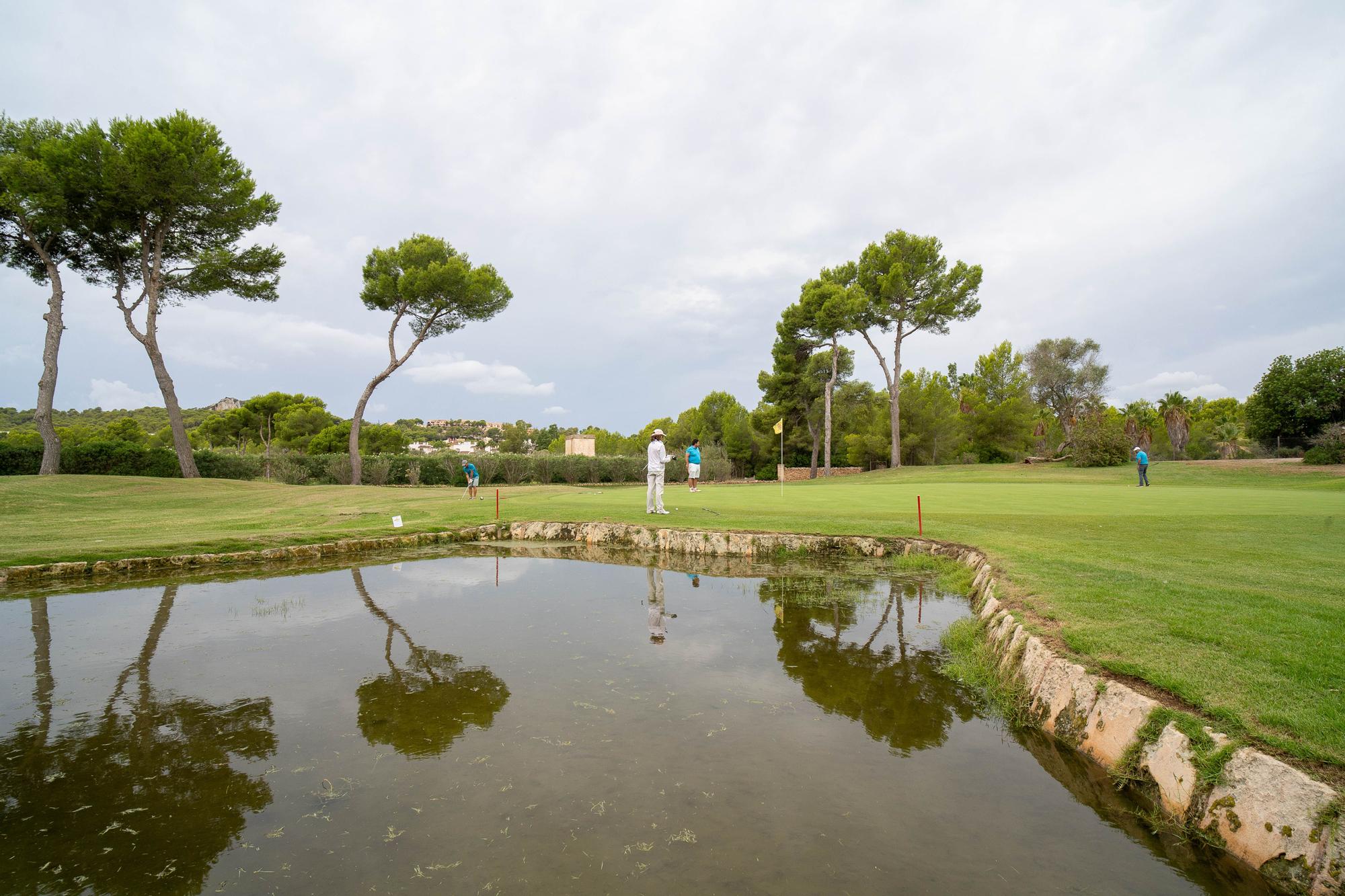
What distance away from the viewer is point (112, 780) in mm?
3457

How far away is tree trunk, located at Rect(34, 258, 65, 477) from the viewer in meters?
19.7

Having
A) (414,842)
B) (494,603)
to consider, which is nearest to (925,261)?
(494,603)

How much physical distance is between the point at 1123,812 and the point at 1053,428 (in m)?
56.8

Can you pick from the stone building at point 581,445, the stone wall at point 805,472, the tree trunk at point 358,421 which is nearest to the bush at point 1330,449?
the stone wall at point 805,472

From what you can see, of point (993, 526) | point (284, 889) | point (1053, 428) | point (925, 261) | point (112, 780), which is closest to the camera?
point (284, 889)

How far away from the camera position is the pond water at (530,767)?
108 inches

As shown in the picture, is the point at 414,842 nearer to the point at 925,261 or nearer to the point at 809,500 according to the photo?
the point at 809,500

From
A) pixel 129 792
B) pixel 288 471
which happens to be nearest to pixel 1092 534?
pixel 129 792

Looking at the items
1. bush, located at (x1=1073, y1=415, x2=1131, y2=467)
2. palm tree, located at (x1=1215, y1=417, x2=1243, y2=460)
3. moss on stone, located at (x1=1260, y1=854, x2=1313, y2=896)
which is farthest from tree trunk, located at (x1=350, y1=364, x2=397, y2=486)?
palm tree, located at (x1=1215, y1=417, x2=1243, y2=460)

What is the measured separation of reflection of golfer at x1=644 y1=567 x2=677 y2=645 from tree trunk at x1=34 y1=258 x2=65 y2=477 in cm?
2272

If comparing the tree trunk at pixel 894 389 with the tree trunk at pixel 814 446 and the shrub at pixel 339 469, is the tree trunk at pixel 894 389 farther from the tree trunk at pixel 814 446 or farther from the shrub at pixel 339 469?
the shrub at pixel 339 469

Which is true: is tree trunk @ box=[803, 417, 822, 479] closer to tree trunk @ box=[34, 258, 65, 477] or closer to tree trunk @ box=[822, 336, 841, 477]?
tree trunk @ box=[822, 336, 841, 477]

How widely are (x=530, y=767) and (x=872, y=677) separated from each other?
3.10 metres

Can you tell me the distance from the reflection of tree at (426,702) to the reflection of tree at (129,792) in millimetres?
677
